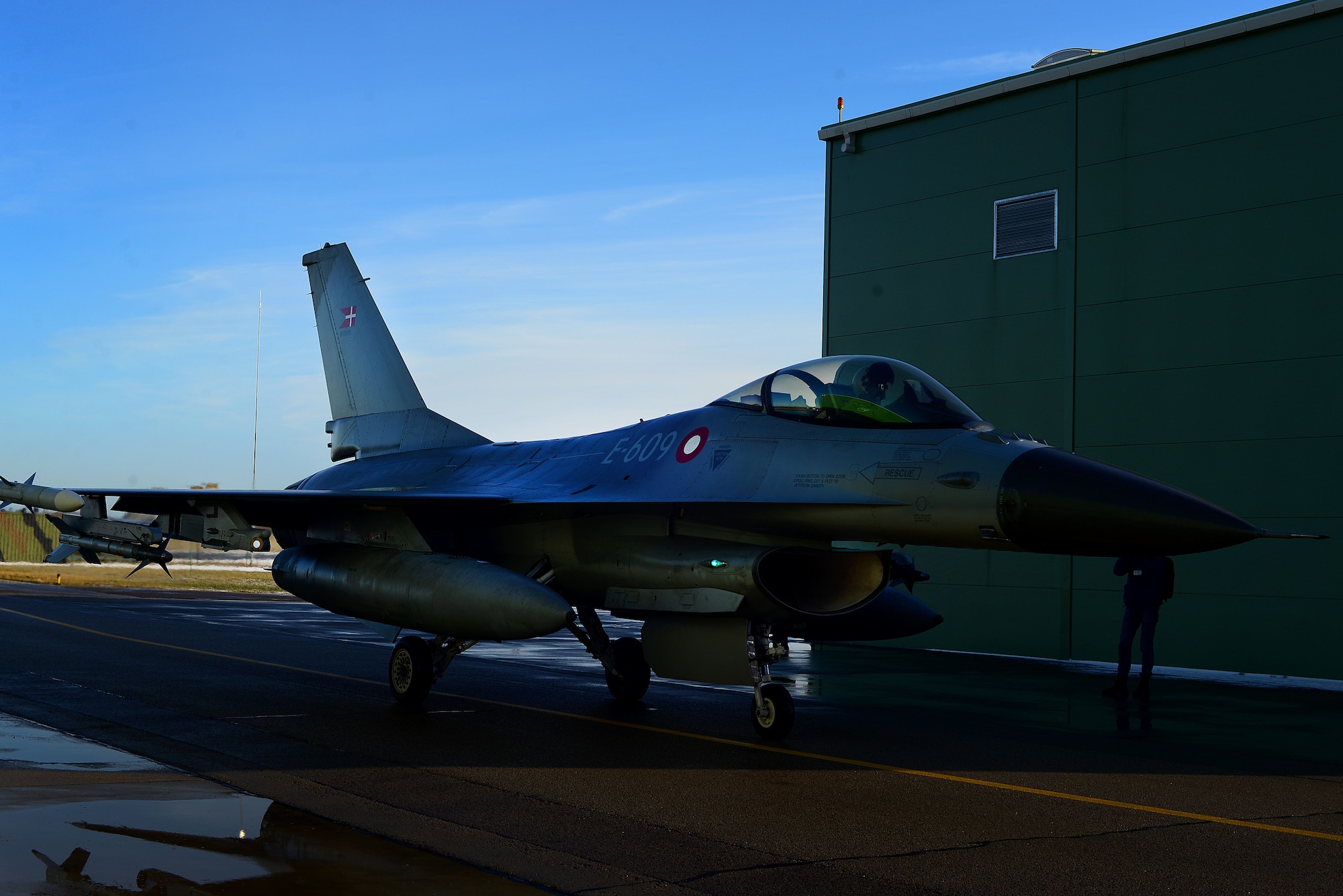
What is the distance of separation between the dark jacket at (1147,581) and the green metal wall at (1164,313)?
3.37 metres

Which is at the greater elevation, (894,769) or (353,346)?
(353,346)

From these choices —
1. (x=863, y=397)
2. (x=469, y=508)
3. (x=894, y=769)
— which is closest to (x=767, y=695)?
(x=894, y=769)

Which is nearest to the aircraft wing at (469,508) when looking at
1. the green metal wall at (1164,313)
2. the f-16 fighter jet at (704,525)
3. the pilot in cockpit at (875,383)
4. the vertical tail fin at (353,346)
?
the f-16 fighter jet at (704,525)

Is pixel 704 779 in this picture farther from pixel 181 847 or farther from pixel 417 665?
pixel 417 665

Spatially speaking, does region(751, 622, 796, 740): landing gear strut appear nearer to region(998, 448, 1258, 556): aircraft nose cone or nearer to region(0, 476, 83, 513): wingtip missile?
region(998, 448, 1258, 556): aircraft nose cone

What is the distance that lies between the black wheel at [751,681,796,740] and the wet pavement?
21 cm

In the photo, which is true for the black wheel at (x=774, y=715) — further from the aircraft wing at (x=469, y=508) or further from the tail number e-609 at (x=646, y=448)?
the tail number e-609 at (x=646, y=448)

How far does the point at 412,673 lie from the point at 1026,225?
39.4 feet

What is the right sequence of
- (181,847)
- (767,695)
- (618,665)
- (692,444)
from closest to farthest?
(181,847) < (767,695) < (692,444) < (618,665)

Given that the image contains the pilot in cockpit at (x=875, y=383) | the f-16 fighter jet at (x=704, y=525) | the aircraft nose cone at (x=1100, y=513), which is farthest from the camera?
the pilot in cockpit at (x=875, y=383)

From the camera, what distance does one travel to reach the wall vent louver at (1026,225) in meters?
17.7

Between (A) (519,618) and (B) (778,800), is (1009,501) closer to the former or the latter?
(B) (778,800)

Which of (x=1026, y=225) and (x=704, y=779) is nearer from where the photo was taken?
(x=704, y=779)

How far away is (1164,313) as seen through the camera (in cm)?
1639
